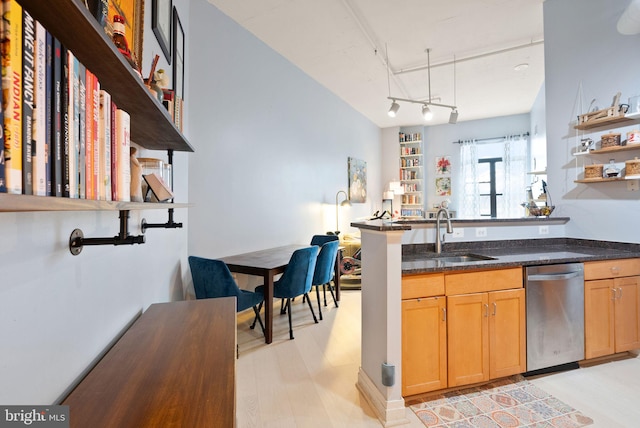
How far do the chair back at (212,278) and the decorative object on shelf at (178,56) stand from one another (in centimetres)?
132

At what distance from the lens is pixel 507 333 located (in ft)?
6.84

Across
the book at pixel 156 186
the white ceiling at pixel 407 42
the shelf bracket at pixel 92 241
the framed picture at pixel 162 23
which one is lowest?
the shelf bracket at pixel 92 241

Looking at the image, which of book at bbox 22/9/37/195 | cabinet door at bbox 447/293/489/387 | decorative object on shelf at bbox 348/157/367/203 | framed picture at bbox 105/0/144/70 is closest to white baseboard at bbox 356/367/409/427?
cabinet door at bbox 447/293/489/387

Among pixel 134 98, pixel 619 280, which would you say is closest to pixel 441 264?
pixel 619 280

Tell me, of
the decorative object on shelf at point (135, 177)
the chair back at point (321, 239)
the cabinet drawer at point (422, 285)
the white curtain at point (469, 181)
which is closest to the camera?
the decorative object on shelf at point (135, 177)

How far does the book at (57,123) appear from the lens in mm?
488

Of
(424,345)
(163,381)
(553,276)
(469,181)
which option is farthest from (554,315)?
(469,181)

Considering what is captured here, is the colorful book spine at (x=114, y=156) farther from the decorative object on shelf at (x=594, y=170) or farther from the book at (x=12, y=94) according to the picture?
the decorative object on shelf at (x=594, y=170)

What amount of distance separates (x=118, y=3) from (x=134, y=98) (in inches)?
28.0

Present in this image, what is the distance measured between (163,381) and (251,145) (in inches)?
119

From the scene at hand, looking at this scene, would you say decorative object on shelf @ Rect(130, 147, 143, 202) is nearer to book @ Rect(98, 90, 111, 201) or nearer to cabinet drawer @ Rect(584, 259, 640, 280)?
book @ Rect(98, 90, 111, 201)

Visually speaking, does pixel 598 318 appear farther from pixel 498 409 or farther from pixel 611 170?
pixel 611 170

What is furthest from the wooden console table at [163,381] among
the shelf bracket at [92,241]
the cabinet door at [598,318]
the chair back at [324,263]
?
the cabinet door at [598,318]

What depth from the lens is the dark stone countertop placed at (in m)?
2.02
